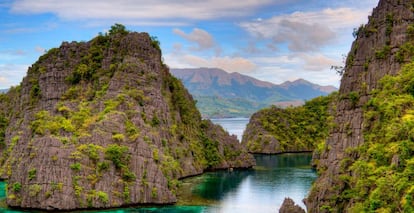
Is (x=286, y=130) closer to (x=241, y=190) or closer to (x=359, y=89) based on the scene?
(x=241, y=190)

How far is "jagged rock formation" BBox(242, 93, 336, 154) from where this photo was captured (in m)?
180

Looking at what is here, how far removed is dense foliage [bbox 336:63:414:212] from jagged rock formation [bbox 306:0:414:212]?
258 millimetres

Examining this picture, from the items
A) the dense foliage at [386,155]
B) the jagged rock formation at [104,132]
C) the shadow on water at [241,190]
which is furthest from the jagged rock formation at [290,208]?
the jagged rock formation at [104,132]

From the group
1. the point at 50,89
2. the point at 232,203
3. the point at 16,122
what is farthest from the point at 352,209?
the point at 16,122

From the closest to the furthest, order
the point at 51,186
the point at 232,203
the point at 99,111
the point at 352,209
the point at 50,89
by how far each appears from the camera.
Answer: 1. the point at 352,209
2. the point at 51,186
3. the point at 232,203
4. the point at 99,111
5. the point at 50,89

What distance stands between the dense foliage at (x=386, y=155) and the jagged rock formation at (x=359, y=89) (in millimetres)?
258

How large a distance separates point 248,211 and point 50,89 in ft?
164

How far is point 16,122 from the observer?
11462 cm

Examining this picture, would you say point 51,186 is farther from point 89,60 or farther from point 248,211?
point 89,60

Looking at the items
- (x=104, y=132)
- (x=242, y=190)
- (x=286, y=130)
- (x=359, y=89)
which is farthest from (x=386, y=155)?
(x=286, y=130)

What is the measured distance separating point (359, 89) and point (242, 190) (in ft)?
123

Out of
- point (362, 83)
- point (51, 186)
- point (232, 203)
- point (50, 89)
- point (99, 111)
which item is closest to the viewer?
point (362, 83)

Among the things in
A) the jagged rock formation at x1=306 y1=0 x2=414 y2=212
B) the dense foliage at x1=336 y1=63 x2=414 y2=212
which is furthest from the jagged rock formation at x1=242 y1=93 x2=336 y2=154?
the dense foliage at x1=336 y1=63 x2=414 y2=212

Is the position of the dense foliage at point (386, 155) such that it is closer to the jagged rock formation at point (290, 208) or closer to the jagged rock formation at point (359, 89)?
the jagged rock formation at point (359, 89)
